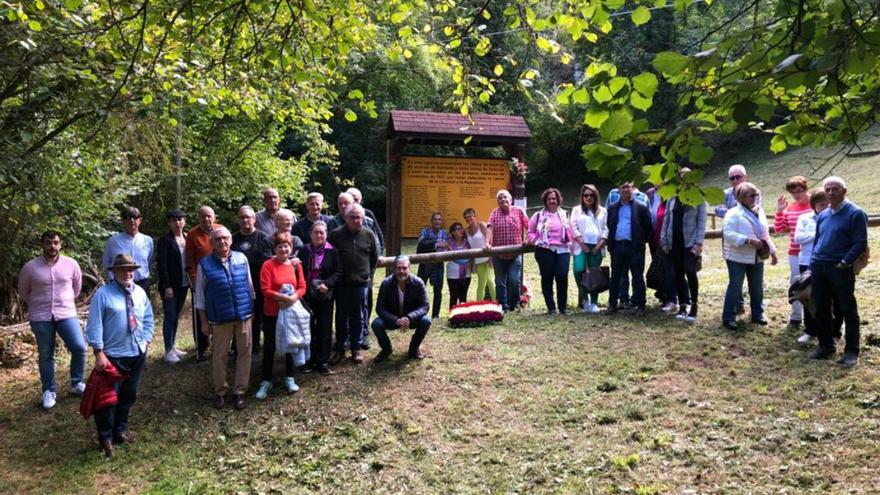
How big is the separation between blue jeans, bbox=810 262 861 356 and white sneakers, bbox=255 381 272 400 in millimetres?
5255

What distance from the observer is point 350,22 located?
5.34 meters

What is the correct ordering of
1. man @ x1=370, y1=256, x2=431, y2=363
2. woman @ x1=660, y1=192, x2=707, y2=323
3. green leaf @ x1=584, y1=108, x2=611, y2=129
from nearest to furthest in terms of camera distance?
green leaf @ x1=584, y1=108, x2=611, y2=129
man @ x1=370, y1=256, x2=431, y2=363
woman @ x1=660, y1=192, x2=707, y2=323

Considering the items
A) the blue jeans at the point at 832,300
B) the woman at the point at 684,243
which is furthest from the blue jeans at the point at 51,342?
Result: the blue jeans at the point at 832,300

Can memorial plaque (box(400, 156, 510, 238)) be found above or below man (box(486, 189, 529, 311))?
above

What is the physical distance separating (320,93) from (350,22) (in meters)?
2.18

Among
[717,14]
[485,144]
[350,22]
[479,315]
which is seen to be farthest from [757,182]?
[350,22]

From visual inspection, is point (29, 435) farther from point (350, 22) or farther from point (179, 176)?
point (179, 176)

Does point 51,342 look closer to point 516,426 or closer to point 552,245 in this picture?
point 516,426

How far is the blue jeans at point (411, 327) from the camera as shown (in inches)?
257

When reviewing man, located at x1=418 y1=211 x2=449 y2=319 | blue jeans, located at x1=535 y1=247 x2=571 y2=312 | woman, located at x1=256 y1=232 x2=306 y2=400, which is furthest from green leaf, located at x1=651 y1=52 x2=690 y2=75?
man, located at x1=418 y1=211 x2=449 y2=319

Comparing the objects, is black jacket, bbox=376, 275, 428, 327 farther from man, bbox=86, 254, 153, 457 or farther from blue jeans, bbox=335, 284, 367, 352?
man, bbox=86, 254, 153, 457

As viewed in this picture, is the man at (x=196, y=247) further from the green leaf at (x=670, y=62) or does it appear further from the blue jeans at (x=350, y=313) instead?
the green leaf at (x=670, y=62)

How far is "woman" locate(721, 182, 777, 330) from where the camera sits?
6.69m

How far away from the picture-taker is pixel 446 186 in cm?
894
